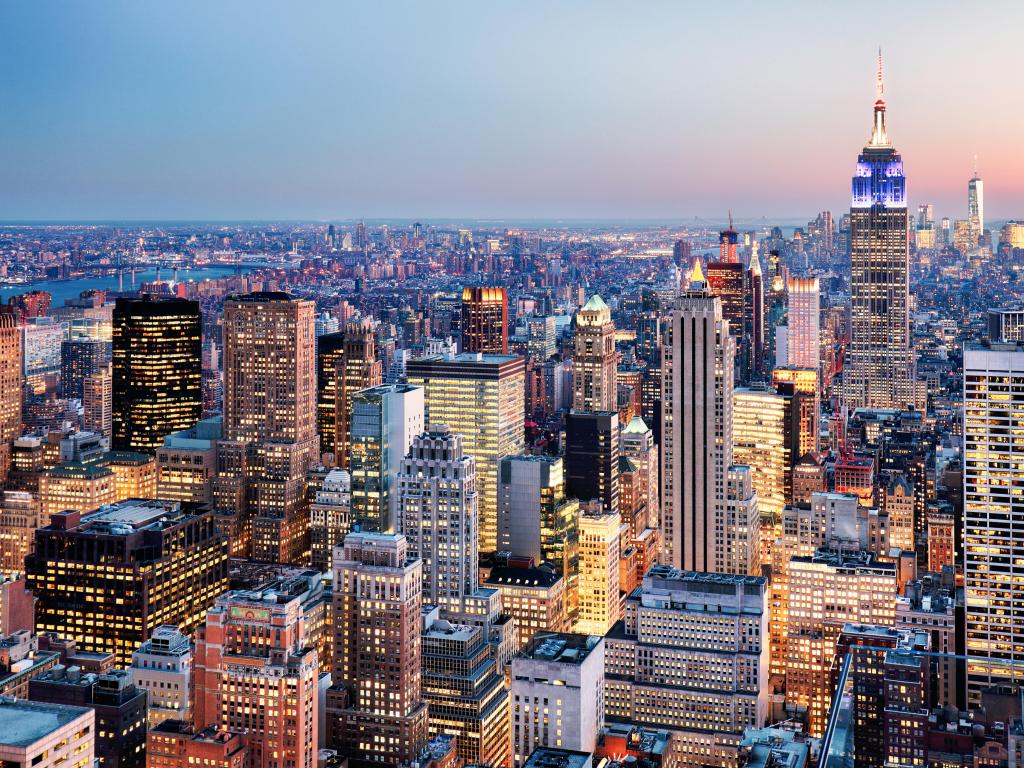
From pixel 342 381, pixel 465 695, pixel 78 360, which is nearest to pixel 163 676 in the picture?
pixel 465 695

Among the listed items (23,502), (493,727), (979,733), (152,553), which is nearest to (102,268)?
(23,502)

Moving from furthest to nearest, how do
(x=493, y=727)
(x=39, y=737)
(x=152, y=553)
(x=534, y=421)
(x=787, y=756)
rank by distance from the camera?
(x=534, y=421)
(x=152, y=553)
(x=493, y=727)
(x=787, y=756)
(x=39, y=737)

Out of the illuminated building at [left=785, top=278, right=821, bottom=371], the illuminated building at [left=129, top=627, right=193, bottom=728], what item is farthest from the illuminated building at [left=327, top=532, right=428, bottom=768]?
the illuminated building at [left=785, top=278, right=821, bottom=371]

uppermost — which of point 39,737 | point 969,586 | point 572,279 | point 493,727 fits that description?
point 572,279

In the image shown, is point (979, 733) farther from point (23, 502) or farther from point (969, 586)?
point (23, 502)

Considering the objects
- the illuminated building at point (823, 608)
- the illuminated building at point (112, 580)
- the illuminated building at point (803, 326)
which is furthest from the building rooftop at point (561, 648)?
the illuminated building at point (803, 326)

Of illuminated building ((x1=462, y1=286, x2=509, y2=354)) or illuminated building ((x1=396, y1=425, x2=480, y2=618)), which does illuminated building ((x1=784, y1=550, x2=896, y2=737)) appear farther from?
illuminated building ((x1=462, y1=286, x2=509, y2=354))
